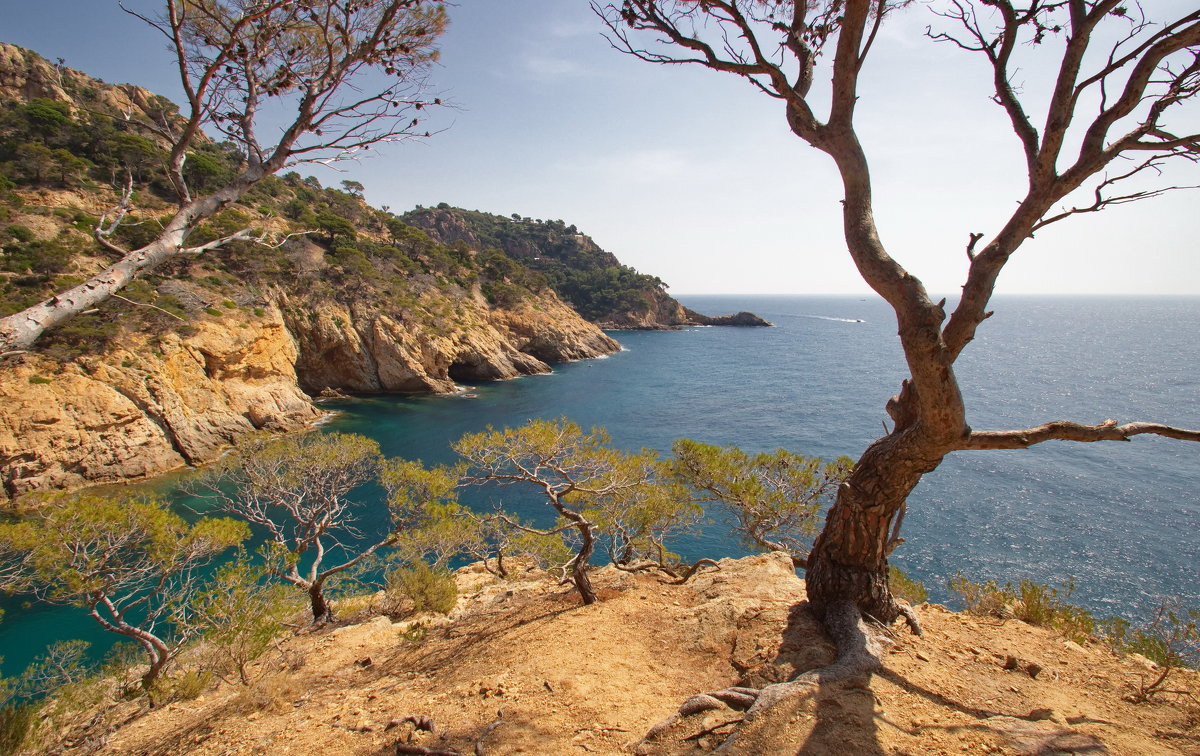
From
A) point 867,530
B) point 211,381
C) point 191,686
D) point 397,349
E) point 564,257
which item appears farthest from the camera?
point 564,257

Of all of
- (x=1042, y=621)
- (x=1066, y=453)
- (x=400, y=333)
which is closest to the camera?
(x=1042, y=621)

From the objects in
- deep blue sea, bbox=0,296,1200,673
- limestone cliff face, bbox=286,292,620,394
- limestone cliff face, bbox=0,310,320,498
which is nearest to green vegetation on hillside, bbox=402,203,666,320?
deep blue sea, bbox=0,296,1200,673

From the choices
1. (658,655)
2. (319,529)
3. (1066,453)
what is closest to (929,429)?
(658,655)

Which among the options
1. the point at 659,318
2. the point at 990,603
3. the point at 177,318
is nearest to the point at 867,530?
the point at 990,603

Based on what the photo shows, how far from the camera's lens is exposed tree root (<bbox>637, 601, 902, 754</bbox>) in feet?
13.1

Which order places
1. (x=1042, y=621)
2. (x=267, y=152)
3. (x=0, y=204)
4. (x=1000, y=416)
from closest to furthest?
(x=267, y=152) < (x=1042, y=621) < (x=0, y=204) < (x=1000, y=416)

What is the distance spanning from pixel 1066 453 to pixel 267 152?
40.1m

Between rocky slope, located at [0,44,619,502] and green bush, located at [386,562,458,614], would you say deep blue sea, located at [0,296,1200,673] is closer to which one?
rocky slope, located at [0,44,619,502]

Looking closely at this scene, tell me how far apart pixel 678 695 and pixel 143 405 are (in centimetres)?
2882

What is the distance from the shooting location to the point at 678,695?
16.0 ft

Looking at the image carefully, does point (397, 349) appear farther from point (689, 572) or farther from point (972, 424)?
point (972, 424)

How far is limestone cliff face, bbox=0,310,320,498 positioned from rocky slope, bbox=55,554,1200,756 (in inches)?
749

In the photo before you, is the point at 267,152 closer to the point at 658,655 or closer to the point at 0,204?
the point at 658,655

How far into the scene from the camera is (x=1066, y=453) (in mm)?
29719
